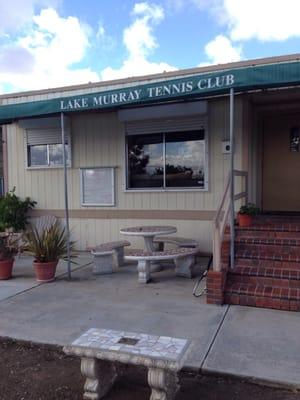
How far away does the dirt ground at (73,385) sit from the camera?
279 centimetres

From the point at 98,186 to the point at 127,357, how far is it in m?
5.63

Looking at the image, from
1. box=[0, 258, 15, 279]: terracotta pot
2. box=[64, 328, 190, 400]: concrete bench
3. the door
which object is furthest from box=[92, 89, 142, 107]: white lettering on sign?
box=[64, 328, 190, 400]: concrete bench

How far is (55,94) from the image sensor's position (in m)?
8.11

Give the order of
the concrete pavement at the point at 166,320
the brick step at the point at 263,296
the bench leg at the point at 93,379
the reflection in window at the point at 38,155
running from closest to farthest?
the bench leg at the point at 93,379
the concrete pavement at the point at 166,320
the brick step at the point at 263,296
the reflection in window at the point at 38,155

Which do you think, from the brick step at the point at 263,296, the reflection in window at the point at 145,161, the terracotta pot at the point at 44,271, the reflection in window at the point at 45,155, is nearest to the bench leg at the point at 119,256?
the terracotta pot at the point at 44,271

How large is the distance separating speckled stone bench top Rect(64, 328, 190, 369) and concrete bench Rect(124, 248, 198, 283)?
8.50ft

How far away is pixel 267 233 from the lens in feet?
18.3

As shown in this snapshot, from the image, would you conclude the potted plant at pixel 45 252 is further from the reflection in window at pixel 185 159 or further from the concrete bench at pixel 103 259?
the reflection in window at pixel 185 159

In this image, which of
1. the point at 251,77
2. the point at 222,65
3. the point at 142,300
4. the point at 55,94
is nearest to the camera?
the point at 251,77

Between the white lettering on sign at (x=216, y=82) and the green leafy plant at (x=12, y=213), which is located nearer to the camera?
the white lettering on sign at (x=216, y=82)

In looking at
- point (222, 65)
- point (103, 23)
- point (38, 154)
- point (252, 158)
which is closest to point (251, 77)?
point (222, 65)

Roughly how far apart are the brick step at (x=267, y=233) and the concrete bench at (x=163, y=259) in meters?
0.77

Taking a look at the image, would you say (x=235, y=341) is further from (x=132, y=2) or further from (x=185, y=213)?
(x=132, y=2)

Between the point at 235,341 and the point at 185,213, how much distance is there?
3838mm
